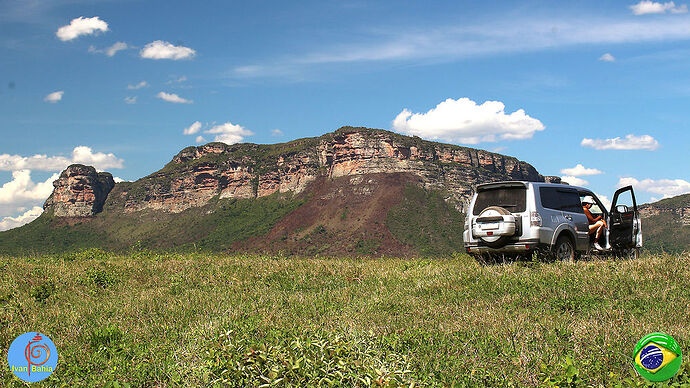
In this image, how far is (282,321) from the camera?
599 cm

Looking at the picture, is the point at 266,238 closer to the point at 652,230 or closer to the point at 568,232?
the point at 652,230

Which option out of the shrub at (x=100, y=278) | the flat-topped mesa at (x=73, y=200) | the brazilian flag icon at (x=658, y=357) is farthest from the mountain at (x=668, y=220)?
the flat-topped mesa at (x=73, y=200)

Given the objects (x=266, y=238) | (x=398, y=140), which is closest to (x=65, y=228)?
(x=266, y=238)

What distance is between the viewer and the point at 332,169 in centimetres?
18538

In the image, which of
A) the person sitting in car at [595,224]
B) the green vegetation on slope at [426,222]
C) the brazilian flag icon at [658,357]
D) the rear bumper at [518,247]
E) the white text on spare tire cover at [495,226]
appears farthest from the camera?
the green vegetation on slope at [426,222]

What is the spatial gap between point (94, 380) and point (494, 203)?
375 inches

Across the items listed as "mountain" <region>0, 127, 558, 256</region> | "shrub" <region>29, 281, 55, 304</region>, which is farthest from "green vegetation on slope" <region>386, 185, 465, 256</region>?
"shrub" <region>29, 281, 55, 304</region>

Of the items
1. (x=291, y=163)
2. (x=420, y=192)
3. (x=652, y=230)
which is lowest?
(x=652, y=230)

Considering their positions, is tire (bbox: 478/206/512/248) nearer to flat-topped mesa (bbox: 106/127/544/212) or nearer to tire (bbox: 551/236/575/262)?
tire (bbox: 551/236/575/262)

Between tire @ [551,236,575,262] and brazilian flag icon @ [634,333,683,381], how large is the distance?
861cm

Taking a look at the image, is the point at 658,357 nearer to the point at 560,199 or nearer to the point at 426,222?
the point at 560,199

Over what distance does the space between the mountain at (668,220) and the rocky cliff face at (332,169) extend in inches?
2143

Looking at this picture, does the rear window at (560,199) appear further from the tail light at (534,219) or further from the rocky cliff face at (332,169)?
the rocky cliff face at (332,169)
